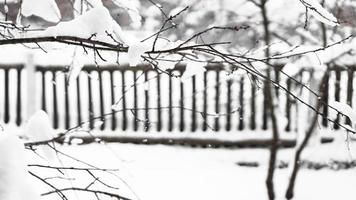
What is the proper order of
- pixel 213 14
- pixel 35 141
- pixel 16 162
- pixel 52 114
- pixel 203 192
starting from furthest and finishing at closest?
pixel 213 14, pixel 52 114, pixel 203 192, pixel 35 141, pixel 16 162

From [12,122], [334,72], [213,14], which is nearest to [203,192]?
[334,72]

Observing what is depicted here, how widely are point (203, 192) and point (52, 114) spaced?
107 inches

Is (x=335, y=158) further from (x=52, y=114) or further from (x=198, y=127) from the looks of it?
(x=52, y=114)

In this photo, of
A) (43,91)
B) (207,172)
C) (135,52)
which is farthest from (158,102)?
(135,52)

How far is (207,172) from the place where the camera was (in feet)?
19.5

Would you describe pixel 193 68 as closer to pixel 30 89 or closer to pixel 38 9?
pixel 38 9

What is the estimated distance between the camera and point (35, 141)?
2035mm

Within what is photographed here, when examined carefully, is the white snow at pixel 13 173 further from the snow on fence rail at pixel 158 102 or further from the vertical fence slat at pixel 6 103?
the vertical fence slat at pixel 6 103

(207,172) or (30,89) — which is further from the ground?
(30,89)

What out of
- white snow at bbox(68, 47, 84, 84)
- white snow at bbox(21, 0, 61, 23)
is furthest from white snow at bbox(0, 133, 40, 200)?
white snow at bbox(68, 47, 84, 84)

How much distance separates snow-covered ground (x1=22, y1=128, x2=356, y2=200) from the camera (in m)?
5.28

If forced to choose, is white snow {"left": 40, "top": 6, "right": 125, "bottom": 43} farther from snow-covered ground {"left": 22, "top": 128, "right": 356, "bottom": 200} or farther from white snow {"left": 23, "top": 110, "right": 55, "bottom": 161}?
snow-covered ground {"left": 22, "top": 128, "right": 356, "bottom": 200}

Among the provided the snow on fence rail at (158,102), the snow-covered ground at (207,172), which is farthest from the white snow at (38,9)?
the snow on fence rail at (158,102)

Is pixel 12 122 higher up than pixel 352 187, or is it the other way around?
pixel 12 122
